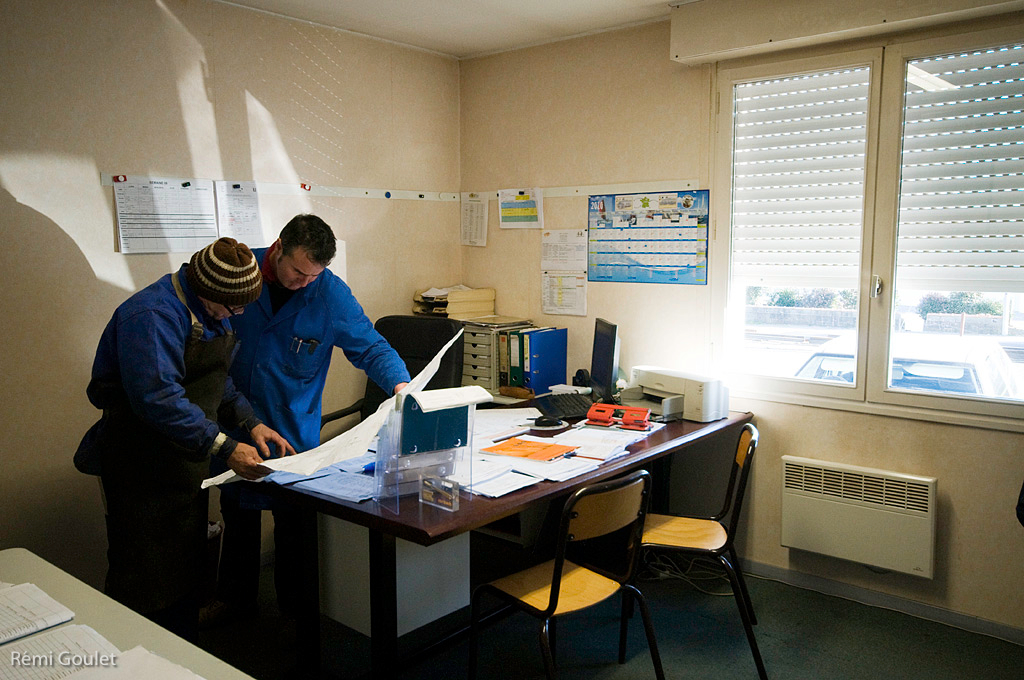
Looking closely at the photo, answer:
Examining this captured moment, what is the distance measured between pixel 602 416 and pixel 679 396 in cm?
38

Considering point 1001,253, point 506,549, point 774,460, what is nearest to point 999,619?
point 774,460

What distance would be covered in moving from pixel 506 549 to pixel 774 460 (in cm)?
139

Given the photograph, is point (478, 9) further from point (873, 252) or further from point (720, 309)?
point (873, 252)

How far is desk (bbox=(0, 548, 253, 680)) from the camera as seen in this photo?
1294 millimetres

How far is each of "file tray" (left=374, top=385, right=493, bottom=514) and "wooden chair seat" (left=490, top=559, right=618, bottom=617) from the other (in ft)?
1.26

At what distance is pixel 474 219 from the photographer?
441cm

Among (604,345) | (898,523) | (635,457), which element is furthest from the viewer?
(604,345)

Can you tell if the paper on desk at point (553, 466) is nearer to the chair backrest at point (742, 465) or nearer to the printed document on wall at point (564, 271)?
the chair backrest at point (742, 465)

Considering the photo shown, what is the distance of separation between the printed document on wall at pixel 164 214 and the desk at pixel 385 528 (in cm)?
134

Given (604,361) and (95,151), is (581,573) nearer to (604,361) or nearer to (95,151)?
(604,361)

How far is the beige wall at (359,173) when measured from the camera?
2.76 metres

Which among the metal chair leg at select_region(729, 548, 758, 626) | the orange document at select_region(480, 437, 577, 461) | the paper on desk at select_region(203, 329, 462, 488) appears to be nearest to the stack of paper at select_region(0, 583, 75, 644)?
the paper on desk at select_region(203, 329, 462, 488)

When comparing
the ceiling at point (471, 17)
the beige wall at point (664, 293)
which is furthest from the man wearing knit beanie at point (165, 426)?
the beige wall at point (664, 293)

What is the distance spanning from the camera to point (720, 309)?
3488mm
